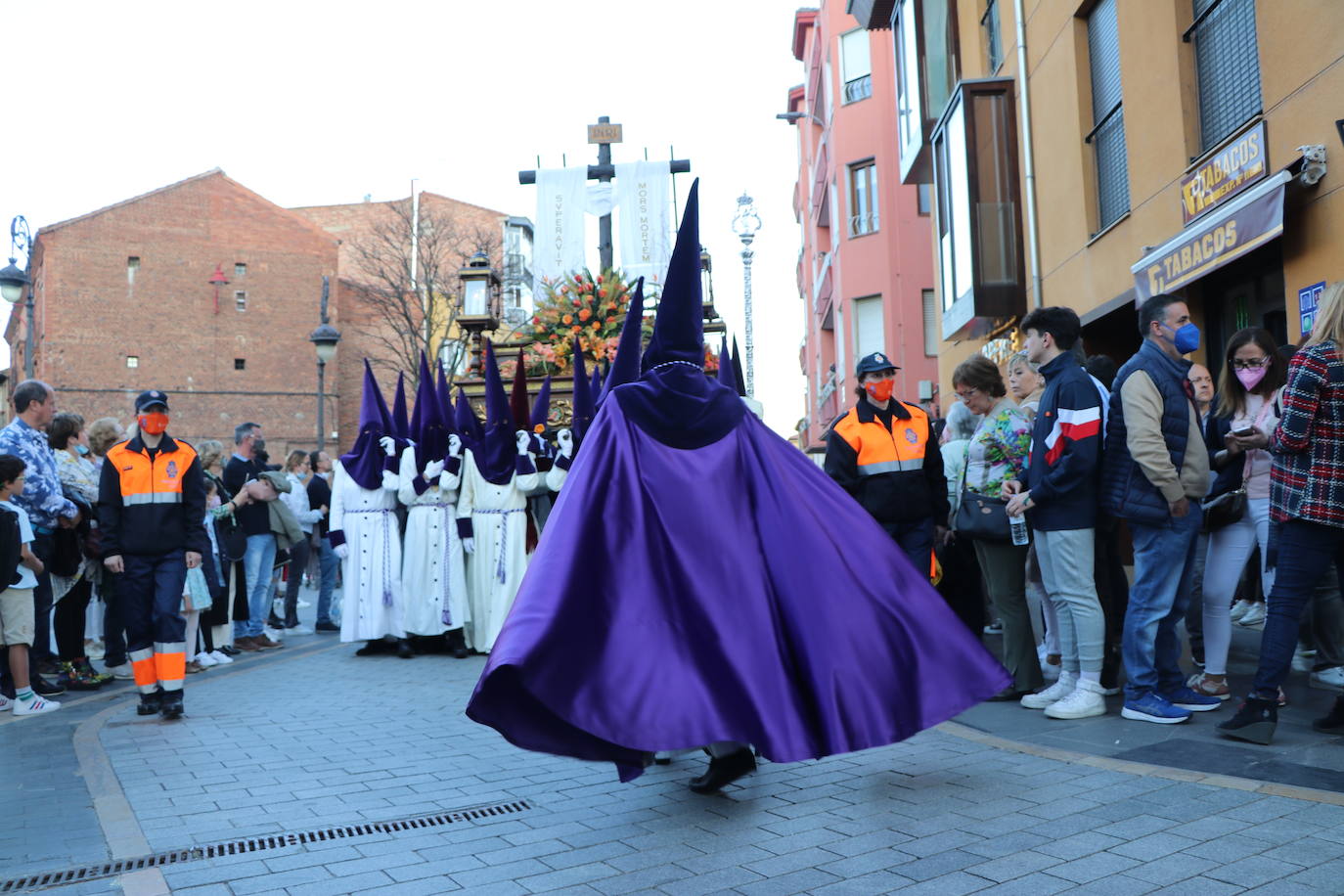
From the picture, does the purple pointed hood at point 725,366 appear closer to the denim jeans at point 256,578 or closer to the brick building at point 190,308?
the denim jeans at point 256,578

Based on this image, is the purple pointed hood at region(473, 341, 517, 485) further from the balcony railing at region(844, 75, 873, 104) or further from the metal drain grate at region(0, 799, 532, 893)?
the balcony railing at region(844, 75, 873, 104)

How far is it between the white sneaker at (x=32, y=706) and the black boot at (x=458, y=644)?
11.6ft

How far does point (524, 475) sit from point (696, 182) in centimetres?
625

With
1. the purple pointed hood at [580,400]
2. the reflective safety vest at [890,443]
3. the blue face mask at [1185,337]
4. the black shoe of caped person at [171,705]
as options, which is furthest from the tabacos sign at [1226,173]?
the black shoe of caped person at [171,705]

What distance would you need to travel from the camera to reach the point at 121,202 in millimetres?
49438

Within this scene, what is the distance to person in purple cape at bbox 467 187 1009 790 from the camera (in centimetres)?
422

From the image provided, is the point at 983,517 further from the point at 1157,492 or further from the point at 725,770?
the point at 725,770

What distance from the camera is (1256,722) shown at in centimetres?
530

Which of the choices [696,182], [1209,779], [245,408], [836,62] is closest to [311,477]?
[696,182]

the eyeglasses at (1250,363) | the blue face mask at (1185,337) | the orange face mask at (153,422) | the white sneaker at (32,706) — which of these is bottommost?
the white sneaker at (32,706)

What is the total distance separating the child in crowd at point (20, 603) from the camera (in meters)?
7.64

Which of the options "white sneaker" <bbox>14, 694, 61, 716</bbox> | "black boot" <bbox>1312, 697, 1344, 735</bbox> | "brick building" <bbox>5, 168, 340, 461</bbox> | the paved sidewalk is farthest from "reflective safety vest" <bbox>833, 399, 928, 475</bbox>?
"brick building" <bbox>5, 168, 340, 461</bbox>

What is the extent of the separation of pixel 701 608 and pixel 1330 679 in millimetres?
4314

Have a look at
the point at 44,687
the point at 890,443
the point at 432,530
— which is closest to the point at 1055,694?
the point at 890,443
